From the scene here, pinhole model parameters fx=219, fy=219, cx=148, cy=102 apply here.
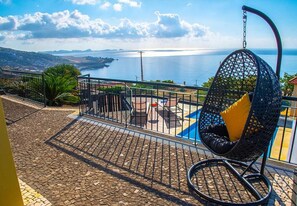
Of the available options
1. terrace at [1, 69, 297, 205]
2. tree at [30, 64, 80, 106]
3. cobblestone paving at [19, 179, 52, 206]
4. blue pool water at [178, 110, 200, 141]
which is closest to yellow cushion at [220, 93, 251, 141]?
terrace at [1, 69, 297, 205]

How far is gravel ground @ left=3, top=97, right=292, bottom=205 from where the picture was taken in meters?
2.31

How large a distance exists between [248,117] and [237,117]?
0.44 m

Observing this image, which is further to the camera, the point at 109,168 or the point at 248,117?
the point at 109,168

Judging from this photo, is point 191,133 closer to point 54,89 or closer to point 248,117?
point 54,89

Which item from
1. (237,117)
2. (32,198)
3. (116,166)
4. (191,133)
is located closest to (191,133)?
(191,133)

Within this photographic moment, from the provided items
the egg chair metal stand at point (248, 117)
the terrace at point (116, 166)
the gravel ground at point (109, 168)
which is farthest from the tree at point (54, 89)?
the egg chair metal stand at point (248, 117)

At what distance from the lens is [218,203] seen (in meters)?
2.17

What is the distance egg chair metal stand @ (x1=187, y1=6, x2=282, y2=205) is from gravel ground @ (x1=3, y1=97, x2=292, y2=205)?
123 mm

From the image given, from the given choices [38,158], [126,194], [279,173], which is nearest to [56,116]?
[38,158]

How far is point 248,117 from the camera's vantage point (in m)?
2.10

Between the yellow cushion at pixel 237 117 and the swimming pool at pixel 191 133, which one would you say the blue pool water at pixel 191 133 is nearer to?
the swimming pool at pixel 191 133

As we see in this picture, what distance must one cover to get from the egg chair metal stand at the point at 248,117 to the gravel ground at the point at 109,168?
0.40 ft

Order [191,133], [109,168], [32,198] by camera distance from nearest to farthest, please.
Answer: [32,198]
[109,168]
[191,133]

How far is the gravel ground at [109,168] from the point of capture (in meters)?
2.31
